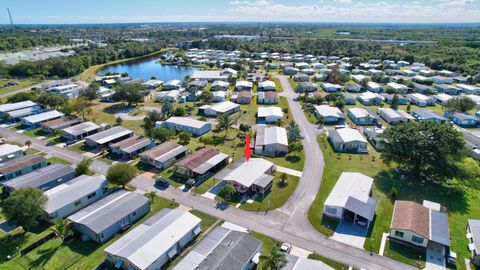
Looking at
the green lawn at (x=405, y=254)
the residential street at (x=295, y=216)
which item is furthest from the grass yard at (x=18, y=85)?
the green lawn at (x=405, y=254)

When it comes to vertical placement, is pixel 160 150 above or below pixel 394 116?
below

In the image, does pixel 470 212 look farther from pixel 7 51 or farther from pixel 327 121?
pixel 7 51

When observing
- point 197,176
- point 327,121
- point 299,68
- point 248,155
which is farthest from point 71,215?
point 299,68

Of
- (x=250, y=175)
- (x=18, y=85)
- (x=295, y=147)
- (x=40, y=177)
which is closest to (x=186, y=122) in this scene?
(x=295, y=147)

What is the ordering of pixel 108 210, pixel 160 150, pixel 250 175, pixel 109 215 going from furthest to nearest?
pixel 160 150, pixel 250 175, pixel 108 210, pixel 109 215

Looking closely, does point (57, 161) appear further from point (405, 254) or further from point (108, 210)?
point (405, 254)

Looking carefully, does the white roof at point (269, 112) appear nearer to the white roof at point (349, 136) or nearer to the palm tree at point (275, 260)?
the white roof at point (349, 136)

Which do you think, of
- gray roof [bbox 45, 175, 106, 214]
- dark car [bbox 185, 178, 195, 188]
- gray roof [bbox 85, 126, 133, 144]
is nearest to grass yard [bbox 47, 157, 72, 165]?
gray roof [bbox 85, 126, 133, 144]

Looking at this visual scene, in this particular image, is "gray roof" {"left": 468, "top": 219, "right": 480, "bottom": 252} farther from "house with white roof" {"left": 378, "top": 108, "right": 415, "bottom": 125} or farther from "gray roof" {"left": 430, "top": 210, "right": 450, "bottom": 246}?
→ "house with white roof" {"left": 378, "top": 108, "right": 415, "bottom": 125}
